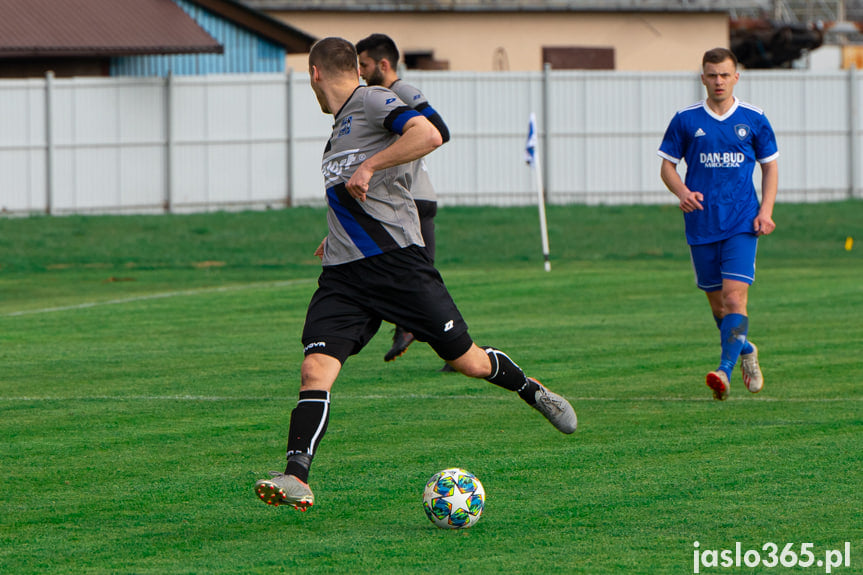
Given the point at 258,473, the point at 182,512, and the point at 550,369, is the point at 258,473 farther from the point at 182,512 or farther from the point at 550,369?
the point at 550,369

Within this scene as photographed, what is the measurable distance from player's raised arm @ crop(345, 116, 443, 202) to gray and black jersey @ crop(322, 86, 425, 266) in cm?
13

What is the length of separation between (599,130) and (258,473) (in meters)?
23.6

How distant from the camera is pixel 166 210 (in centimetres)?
2845

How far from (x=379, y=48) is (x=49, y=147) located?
60.9 feet

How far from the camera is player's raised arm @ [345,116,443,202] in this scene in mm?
6605

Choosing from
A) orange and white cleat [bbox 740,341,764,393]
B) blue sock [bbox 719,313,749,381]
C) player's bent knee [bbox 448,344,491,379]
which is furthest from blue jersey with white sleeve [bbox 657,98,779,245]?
player's bent knee [bbox 448,344,491,379]

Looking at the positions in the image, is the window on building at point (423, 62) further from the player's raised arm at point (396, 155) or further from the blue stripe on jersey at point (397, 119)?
the player's raised arm at point (396, 155)

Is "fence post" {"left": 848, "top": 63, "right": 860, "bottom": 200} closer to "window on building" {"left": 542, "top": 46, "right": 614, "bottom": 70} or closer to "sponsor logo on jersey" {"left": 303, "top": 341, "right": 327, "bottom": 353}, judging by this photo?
"window on building" {"left": 542, "top": 46, "right": 614, "bottom": 70}

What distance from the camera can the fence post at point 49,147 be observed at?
88.3 ft

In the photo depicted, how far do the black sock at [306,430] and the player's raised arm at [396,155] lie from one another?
3.08 ft

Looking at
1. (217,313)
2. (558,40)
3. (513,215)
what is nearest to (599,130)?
(513,215)

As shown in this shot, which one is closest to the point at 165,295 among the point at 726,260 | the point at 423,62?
the point at 726,260

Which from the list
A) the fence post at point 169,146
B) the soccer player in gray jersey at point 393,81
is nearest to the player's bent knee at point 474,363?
the soccer player in gray jersey at point 393,81

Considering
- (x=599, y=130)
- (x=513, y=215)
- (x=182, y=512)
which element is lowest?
(x=182, y=512)
